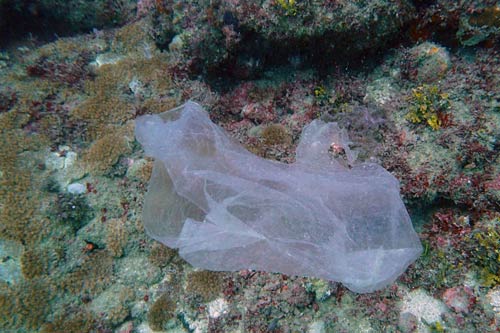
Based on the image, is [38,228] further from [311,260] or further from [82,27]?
[82,27]

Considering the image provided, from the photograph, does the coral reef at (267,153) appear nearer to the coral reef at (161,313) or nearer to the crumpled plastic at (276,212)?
the coral reef at (161,313)

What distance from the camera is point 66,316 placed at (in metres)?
4.45

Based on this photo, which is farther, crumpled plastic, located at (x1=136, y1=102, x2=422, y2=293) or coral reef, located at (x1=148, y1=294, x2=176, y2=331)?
coral reef, located at (x1=148, y1=294, x2=176, y2=331)

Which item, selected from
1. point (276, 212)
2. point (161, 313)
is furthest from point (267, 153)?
point (161, 313)

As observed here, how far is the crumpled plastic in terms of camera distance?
3439 millimetres

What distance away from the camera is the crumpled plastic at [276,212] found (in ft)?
11.3

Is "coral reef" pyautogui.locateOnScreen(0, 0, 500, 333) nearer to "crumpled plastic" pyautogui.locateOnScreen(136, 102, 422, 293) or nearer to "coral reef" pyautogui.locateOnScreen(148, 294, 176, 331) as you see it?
"coral reef" pyautogui.locateOnScreen(148, 294, 176, 331)

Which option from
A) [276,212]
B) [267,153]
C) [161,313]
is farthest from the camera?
[267,153]

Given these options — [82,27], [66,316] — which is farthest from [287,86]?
[82,27]

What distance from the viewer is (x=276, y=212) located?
11.8 ft

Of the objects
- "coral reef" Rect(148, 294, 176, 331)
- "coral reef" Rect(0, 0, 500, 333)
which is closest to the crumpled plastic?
"coral reef" Rect(0, 0, 500, 333)

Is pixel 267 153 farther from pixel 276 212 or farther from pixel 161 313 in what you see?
pixel 161 313

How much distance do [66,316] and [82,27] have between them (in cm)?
720

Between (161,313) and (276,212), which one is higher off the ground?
(276,212)
